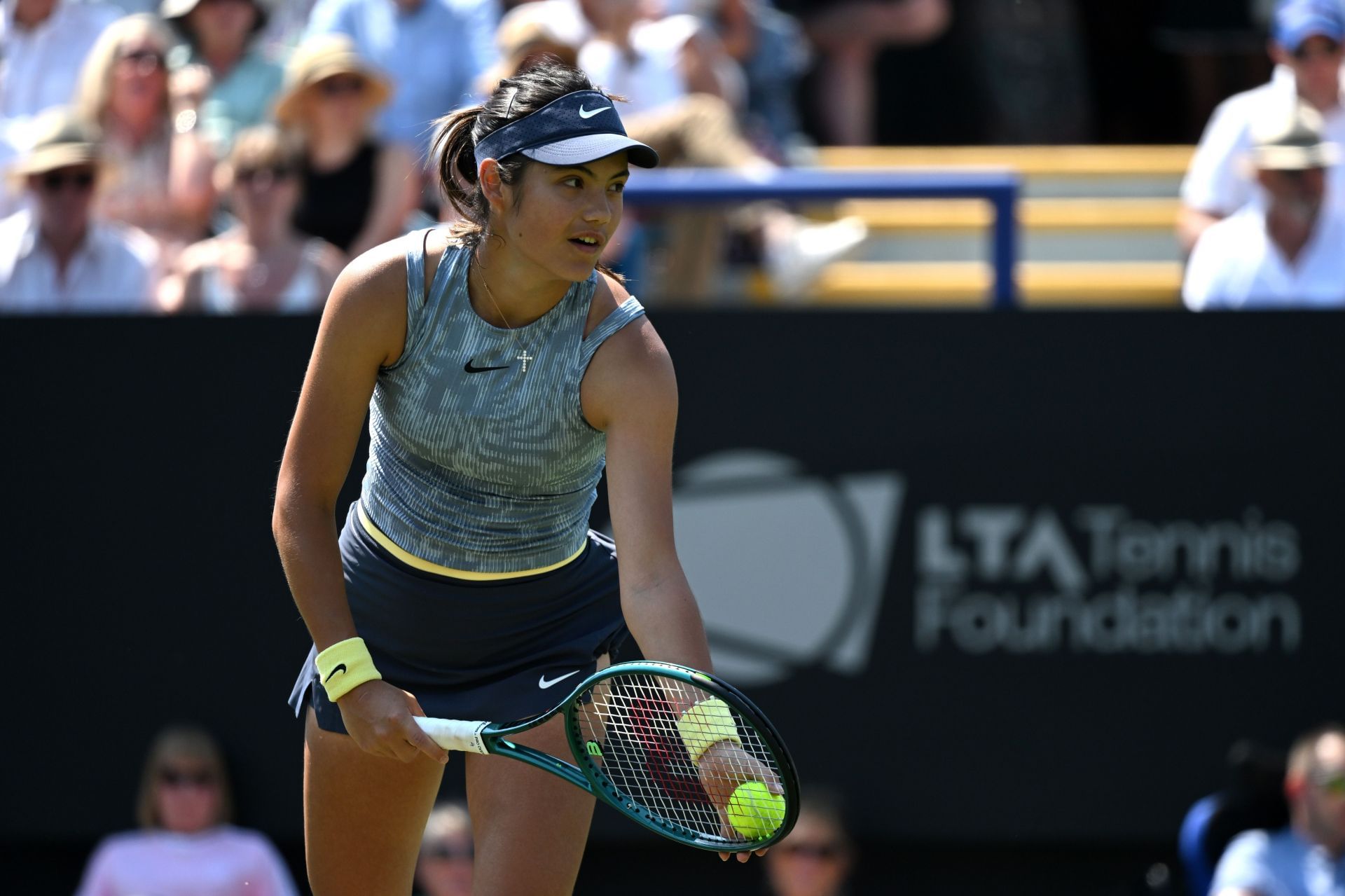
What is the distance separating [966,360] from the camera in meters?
6.01

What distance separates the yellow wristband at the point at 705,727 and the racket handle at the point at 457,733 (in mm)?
302

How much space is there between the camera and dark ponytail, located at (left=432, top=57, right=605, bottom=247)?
3047 mm

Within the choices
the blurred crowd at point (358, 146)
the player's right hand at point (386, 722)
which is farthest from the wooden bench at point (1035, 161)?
the player's right hand at point (386, 722)

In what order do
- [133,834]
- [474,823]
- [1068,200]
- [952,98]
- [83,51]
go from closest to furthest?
[474,823]
[133,834]
[83,51]
[1068,200]
[952,98]

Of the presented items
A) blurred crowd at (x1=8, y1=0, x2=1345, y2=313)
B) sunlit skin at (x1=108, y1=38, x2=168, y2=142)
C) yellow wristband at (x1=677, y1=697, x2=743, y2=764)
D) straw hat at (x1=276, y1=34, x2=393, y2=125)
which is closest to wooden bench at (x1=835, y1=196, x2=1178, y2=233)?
blurred crowd at (x1=8, y1=0, x2=1345, y2=313)

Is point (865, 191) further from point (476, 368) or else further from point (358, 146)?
point (476, 368)

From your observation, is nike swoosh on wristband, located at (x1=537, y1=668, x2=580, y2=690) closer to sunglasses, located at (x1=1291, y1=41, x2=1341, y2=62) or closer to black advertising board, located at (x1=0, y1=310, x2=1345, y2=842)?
black advertising board, located at (x1=0, y1=310, x2=1345, y2=842)

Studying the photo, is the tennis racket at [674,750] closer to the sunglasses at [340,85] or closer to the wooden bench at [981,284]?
the sunglasses at [340,85]

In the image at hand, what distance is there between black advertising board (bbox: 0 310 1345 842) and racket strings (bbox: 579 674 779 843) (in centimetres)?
279

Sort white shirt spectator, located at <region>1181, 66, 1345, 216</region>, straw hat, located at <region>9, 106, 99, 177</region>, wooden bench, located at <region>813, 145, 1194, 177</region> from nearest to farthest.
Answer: straw hat, located at <region>9, 106, 99, 177</region> → white shirt spectator, located at <region>1181, 66, 1345, 216</region> → wooden bench, located at <region>813, 145, 1194, 177</region>

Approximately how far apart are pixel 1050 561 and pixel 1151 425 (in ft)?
1.67

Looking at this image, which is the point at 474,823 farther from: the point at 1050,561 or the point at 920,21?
the point at 920,21

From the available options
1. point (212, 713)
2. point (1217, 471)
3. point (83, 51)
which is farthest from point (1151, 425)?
point (83, 51)

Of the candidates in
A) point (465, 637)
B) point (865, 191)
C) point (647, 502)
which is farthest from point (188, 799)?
point (647, 502)
